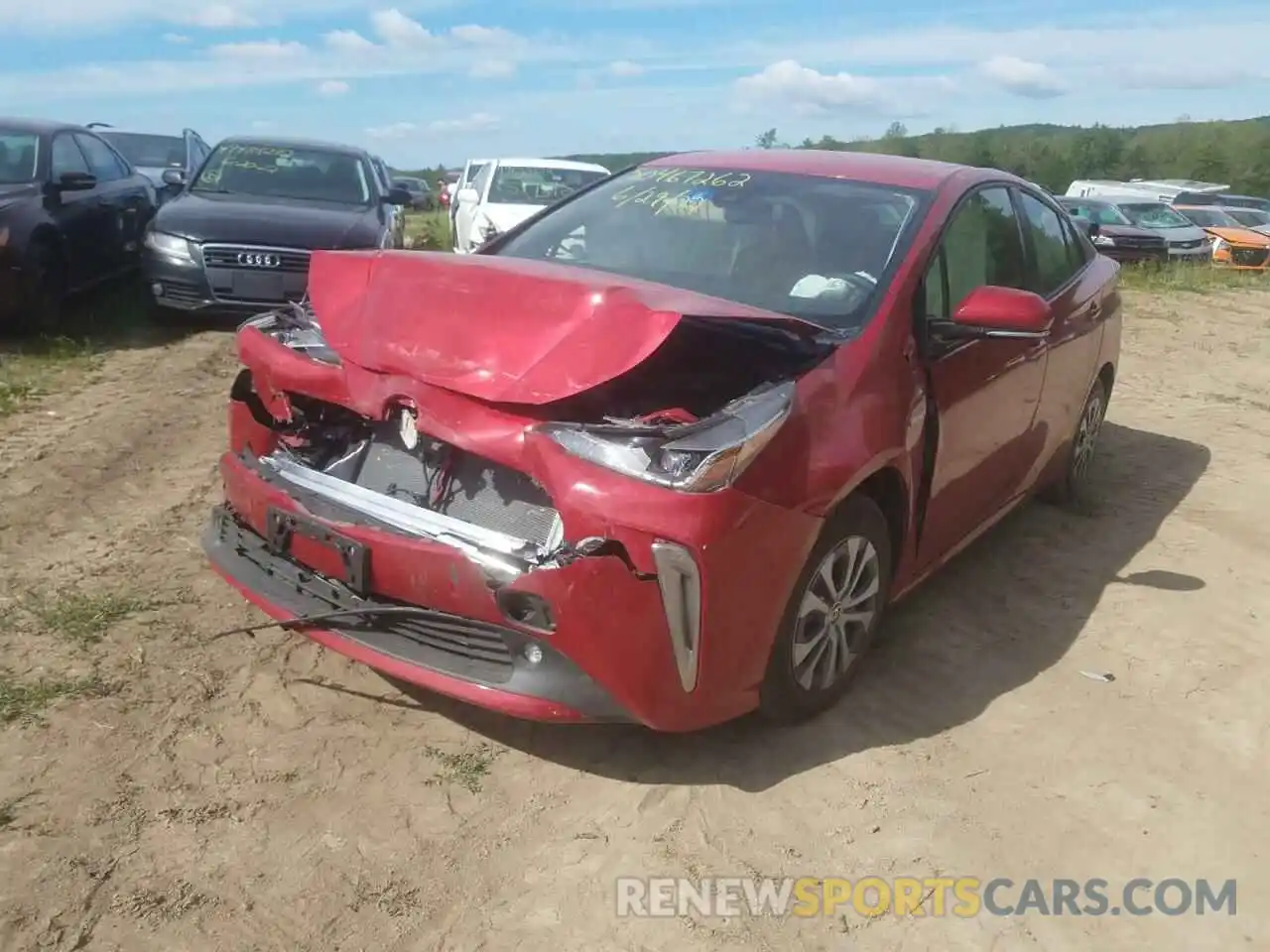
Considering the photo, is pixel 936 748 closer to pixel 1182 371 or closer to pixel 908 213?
pixel 908 213

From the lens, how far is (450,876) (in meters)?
2.71

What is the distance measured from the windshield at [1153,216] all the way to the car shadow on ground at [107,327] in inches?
683

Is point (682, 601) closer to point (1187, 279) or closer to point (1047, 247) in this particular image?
point (1047, 247)

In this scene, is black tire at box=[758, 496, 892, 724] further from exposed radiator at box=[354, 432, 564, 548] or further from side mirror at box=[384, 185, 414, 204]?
side mirror at box=[384, 185, 414, 204]

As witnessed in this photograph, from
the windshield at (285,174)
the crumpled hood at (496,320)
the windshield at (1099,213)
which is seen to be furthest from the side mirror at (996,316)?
the windshield at (1099,213)

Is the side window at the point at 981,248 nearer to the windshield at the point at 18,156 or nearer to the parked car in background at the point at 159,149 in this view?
the windshield at the point at 18,156

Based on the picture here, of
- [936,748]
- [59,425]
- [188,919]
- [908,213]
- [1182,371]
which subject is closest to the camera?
[188,919]

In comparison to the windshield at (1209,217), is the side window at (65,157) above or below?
above

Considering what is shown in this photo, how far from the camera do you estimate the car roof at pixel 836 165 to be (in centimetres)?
409

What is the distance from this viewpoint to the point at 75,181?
28.5 feet

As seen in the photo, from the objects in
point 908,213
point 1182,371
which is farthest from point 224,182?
point 1182,371

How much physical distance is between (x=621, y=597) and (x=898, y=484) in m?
1.17

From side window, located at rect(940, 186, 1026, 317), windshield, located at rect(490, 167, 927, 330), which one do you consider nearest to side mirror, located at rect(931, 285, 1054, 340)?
side window, located at rect(940, 186, 1026, 317)

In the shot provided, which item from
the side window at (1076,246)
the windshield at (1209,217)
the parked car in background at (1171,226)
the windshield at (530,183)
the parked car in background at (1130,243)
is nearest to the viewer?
the side window at (1076,246)
